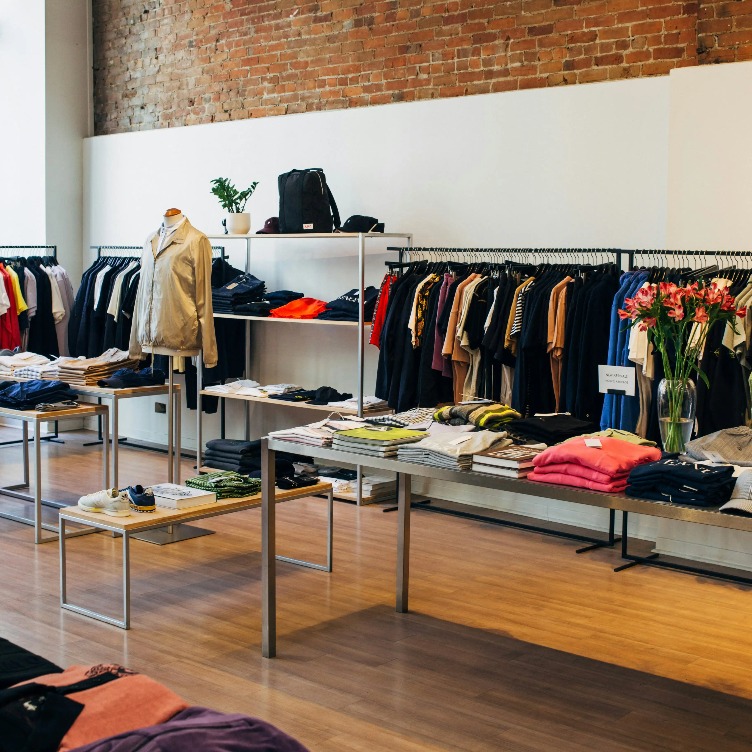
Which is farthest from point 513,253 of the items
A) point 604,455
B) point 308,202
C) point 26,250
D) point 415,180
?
point 26,250

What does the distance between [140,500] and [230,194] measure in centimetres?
343

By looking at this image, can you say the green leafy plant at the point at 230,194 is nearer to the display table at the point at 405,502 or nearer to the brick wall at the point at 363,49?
the brick wall at the point at 363,49

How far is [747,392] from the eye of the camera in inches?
208

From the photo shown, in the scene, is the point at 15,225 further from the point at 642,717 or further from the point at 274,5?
the point at 642,717

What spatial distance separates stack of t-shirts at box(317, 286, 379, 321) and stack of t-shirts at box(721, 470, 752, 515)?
13.2 ft

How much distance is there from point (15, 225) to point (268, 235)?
3.56m

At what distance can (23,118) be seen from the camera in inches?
375

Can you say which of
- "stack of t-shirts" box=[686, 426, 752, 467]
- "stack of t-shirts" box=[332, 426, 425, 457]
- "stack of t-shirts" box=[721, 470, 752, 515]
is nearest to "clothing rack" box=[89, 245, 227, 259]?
"stack of t-shirts" box=[332, 426, 425, 457]

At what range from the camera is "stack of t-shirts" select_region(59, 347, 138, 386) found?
6703 mm

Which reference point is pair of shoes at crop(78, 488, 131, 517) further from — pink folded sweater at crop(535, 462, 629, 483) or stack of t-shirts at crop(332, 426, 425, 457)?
pink folded sweater at crop(535, 462, 629, 483)

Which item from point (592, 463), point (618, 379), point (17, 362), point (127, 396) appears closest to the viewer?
point (592, 463)

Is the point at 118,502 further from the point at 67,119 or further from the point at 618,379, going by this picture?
the point at 67,119

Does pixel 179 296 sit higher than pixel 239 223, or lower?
lower

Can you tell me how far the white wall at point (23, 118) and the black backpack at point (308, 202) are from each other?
333cm
